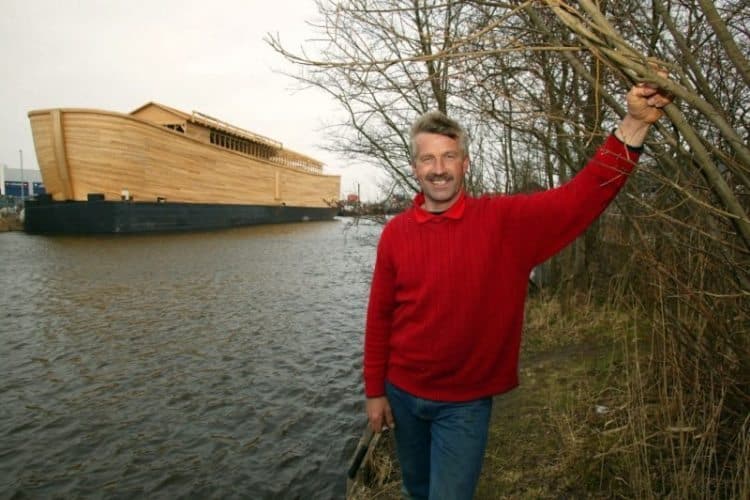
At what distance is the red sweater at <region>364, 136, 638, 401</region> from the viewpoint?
1897mm

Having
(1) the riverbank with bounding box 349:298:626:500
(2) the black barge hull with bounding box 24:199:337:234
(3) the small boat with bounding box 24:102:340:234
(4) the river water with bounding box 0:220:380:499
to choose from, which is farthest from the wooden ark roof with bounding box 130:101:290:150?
(1) the riverbank with bounding box 349:298:626:500

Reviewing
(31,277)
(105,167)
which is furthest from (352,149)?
(105,167)

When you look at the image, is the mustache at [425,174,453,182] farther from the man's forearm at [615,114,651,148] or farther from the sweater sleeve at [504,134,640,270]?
the man's forearm at [615,114,651,148]

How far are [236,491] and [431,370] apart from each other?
3.05 metres

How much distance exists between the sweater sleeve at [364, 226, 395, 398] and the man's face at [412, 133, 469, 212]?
11.2 inches

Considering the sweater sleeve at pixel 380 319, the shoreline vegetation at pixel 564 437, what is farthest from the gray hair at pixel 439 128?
the shoreline vegetation at pixel 564 437

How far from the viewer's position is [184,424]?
17.5 ft

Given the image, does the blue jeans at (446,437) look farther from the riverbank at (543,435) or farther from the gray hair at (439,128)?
the riverbank at (543,435)

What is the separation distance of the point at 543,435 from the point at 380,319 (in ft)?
7.17

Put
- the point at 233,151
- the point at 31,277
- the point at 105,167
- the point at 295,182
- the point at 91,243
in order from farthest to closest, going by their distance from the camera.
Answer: the point at 295,182
the point at 233,151
the point at 105,167
the point at 91,243
the point at 31,277

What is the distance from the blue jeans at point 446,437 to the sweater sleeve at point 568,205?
0.65 meters

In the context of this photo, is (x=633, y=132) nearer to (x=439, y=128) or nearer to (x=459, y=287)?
(x=439, y=128)

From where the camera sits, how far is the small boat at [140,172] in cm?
2773

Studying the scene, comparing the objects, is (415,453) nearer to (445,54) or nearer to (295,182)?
(445,54)
